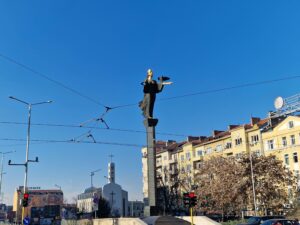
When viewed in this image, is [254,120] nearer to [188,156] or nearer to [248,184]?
[188,156]

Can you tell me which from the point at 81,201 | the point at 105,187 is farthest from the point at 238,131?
the point at 81,201

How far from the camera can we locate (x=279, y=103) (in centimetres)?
6181

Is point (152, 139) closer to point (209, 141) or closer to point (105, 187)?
point (209, 141)

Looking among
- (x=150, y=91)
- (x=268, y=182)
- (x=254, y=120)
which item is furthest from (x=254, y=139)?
(x=150, y=91)

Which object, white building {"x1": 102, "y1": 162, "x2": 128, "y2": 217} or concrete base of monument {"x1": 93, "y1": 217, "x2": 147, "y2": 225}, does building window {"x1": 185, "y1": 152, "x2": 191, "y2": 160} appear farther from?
concrete base of monument {"x1": 93, "y1": 217, "x2": 147, "y2": 225}

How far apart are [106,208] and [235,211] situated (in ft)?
101

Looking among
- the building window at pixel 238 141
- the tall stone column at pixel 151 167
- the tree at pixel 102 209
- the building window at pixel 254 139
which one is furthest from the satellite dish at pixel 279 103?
the tree at pixel 102 209

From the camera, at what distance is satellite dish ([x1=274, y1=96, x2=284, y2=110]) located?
6116 centimetres

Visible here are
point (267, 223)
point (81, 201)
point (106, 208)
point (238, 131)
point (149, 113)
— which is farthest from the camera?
point (81, 201)

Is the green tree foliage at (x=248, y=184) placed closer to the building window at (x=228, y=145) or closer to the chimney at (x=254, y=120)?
the chimney at (x=254, y=120)

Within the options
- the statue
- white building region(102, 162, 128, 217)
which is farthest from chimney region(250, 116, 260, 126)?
white building region(102, 162, 128, 217)

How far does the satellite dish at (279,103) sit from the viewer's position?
61.2m

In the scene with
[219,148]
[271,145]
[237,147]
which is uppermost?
[219,148]

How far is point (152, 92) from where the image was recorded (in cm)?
3291
